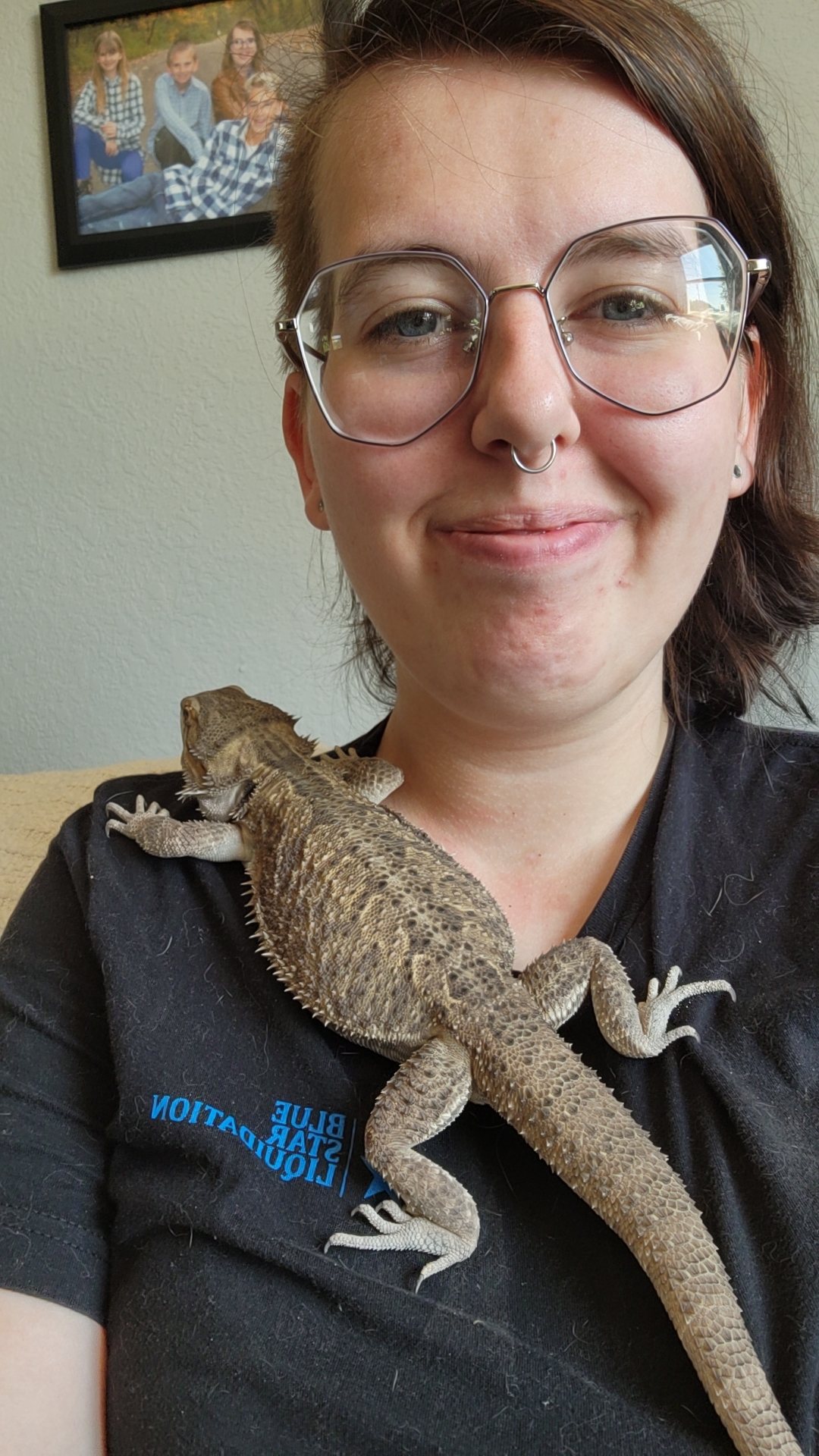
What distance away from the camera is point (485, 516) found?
0.90m

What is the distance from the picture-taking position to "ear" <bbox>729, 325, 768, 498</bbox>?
3.64ft

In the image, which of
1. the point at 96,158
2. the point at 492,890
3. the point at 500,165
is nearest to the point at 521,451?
the point at 500,165

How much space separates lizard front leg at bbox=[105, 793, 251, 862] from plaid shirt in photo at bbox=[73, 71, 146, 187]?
2371 mm

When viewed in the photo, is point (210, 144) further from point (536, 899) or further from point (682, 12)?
point (536, 899)

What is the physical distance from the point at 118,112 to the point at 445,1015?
2.85 m

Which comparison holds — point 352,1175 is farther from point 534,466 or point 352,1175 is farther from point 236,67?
point 236,67

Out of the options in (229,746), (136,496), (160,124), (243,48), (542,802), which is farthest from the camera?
(136,496)

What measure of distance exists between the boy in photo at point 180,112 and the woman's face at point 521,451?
83.6 inches

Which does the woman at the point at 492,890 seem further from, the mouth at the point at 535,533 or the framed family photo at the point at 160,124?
the framed family photo at the point at 160,124

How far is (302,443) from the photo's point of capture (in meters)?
1.29

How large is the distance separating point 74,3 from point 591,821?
2867 mm

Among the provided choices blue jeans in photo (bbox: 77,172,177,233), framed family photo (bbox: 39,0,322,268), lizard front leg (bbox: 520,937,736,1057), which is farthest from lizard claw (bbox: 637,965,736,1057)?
blue jeans in photo (bbox: 77,172,177,233)

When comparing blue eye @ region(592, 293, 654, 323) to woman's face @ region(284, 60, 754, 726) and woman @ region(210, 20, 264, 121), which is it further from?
woman @ region(210, 20, 264, 121)

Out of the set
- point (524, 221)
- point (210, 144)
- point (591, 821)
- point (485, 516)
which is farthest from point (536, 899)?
point (210, 144)
